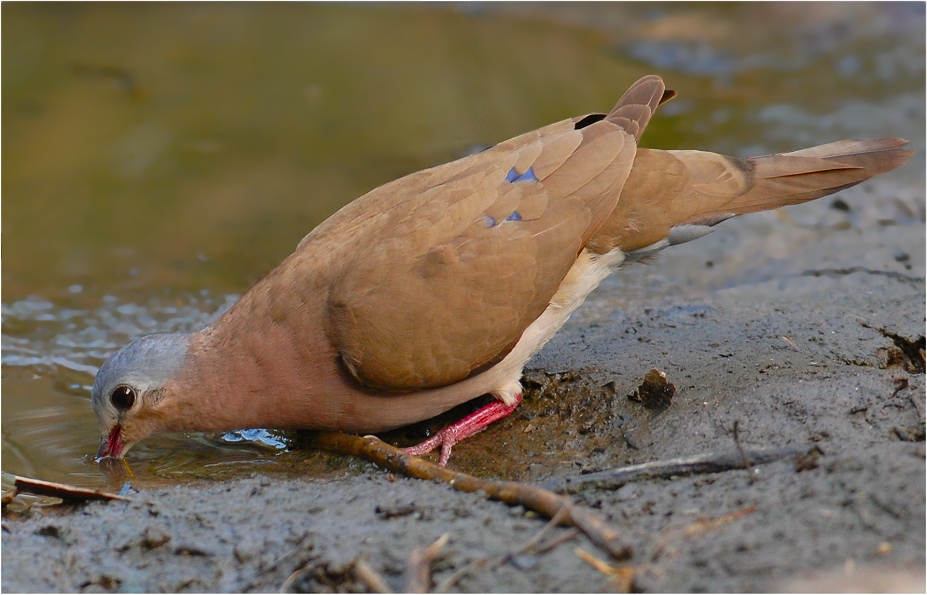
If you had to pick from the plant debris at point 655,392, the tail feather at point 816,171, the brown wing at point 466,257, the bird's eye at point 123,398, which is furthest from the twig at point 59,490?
the tail feather at point 816,171

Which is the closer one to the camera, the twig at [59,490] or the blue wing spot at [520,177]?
the twig at [59,490]

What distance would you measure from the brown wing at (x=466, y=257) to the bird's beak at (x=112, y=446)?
4.33 ft

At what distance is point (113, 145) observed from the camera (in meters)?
8.46

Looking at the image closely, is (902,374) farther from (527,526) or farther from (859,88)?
(859,88)

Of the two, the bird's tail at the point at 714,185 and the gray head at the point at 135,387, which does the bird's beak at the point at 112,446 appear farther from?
the bird's tail at the point at 714,185

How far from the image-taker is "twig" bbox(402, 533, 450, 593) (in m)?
2.69

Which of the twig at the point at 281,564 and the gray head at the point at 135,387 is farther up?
the gray head at the point at 135,387

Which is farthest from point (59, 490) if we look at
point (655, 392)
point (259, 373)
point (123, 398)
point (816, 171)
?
point (816, 171)

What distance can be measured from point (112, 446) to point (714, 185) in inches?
135

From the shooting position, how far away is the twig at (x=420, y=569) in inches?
106

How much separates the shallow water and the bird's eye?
1.82 metres

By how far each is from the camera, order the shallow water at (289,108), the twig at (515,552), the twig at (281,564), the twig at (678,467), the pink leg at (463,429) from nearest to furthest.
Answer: the twig at (515,552), the twig at (281,564), the twig at (678,467), the pink leg at (463,429), the shallow water at (289,108)

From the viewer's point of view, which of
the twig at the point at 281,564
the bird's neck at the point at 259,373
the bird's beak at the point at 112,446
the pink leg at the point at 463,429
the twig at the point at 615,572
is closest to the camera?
the twig at the point at 615,572

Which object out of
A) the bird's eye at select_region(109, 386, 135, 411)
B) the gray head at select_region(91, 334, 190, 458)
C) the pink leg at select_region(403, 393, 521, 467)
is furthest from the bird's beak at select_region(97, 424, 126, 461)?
the pink leg at select_region(403, 393, 521, 467)
